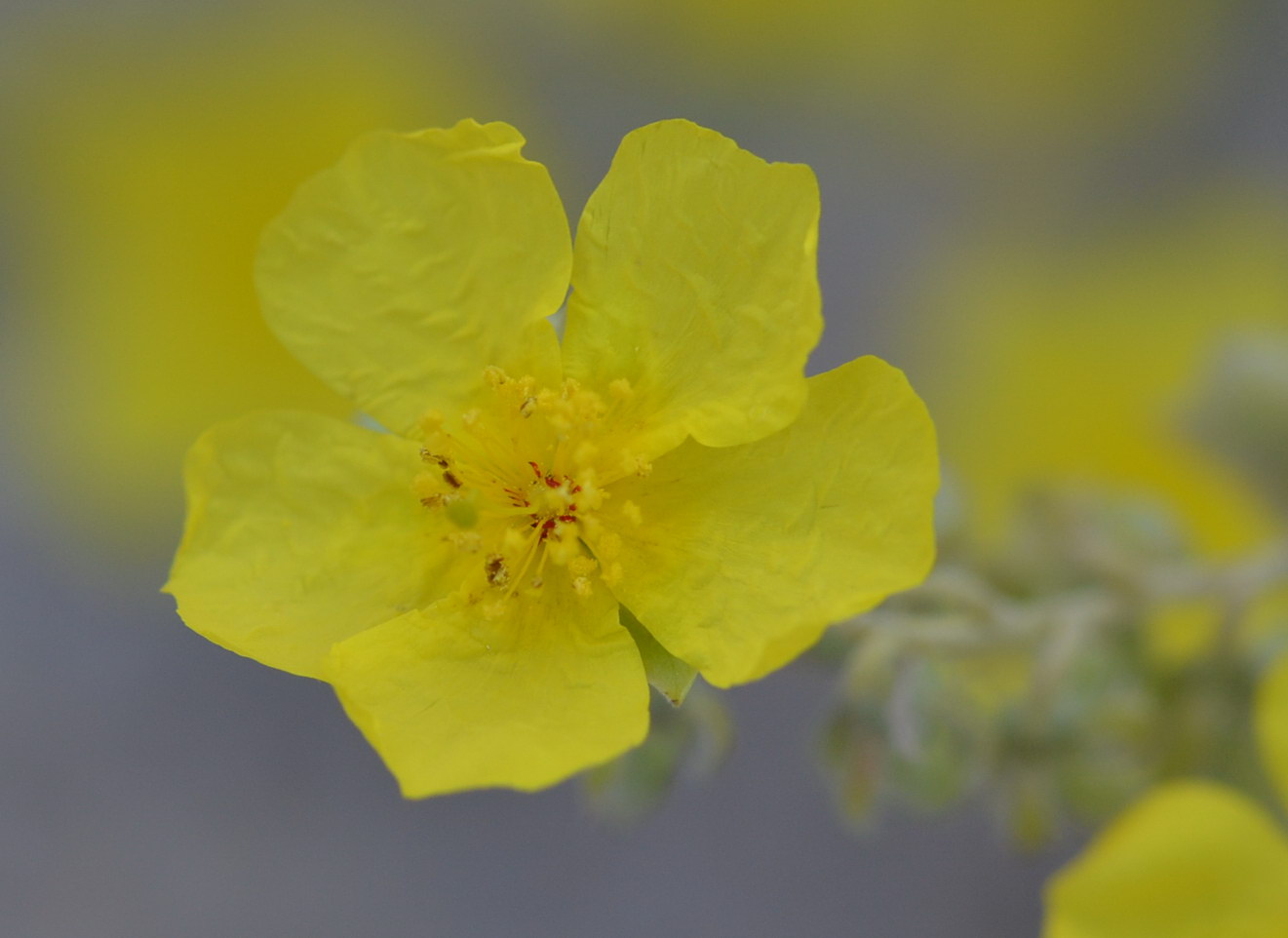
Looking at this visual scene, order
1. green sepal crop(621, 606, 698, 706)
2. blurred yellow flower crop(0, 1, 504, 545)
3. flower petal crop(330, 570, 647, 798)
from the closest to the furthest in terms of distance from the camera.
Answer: flower petal crop(330, 570, 647, 798) → green sepal crop(621, 606, 698, 706) → blurred yellow flower crop(0, 1, 504, 545)

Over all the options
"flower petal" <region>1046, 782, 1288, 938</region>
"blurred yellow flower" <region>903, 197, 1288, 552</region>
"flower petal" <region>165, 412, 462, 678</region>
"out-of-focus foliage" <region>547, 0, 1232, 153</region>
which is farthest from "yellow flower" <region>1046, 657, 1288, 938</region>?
"out-of-focus foliage" <region>547, 0, 1232, 153</region>

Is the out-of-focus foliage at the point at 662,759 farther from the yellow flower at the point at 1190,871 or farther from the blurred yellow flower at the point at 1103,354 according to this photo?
the blurred yellow flower at the point at 1103,354

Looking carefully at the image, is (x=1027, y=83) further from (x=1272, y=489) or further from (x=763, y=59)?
(x=1272, y=489)

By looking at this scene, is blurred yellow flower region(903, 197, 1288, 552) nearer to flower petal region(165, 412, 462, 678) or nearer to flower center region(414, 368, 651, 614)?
flower center region(414, 368, 651, 614)

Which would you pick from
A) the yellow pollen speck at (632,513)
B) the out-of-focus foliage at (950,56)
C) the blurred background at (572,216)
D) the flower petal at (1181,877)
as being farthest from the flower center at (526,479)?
the out-of-focus foliage at (950,56)

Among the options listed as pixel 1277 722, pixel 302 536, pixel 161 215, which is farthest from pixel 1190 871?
pixel 161 215

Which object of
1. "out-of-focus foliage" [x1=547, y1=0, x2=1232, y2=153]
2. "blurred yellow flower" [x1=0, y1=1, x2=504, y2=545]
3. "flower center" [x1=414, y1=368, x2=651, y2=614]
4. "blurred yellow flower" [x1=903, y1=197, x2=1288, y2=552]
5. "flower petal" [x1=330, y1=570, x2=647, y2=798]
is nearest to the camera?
"flower petal" [x1=330, y1=570, x2=647, y2=798]

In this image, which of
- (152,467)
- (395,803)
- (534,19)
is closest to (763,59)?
(534,19)
